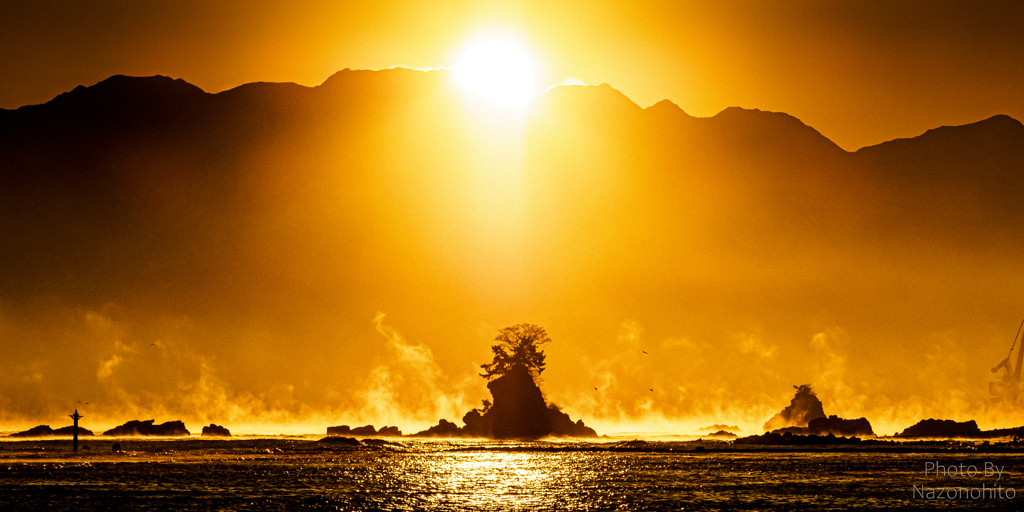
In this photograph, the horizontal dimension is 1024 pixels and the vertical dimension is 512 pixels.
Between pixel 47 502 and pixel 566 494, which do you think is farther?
pixel 566 494

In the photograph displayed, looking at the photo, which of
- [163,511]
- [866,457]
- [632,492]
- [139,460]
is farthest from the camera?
[866,457]

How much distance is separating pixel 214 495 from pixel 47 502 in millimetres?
15774

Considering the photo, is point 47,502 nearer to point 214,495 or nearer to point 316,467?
point 214,495

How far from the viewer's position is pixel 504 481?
126 m

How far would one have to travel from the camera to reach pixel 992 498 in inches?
4156

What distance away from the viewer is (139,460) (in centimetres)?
16062

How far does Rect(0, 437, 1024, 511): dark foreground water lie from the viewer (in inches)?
3957

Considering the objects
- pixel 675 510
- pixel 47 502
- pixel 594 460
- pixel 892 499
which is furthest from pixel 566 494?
pixel 594 460

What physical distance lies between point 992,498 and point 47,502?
3466 inches

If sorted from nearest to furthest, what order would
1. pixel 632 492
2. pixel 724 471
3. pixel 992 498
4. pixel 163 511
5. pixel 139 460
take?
pixel 163 511 < pixel 992 498 < pixel 632 492 < pixel 724 471 < pixel 139 460

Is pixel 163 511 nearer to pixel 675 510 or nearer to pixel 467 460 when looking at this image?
pixel 675 510

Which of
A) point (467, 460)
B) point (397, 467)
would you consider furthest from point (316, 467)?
point (467, 460)

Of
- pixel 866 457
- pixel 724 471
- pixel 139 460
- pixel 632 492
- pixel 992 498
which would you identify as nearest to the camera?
pixel 992 498

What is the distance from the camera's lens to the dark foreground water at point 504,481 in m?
100
